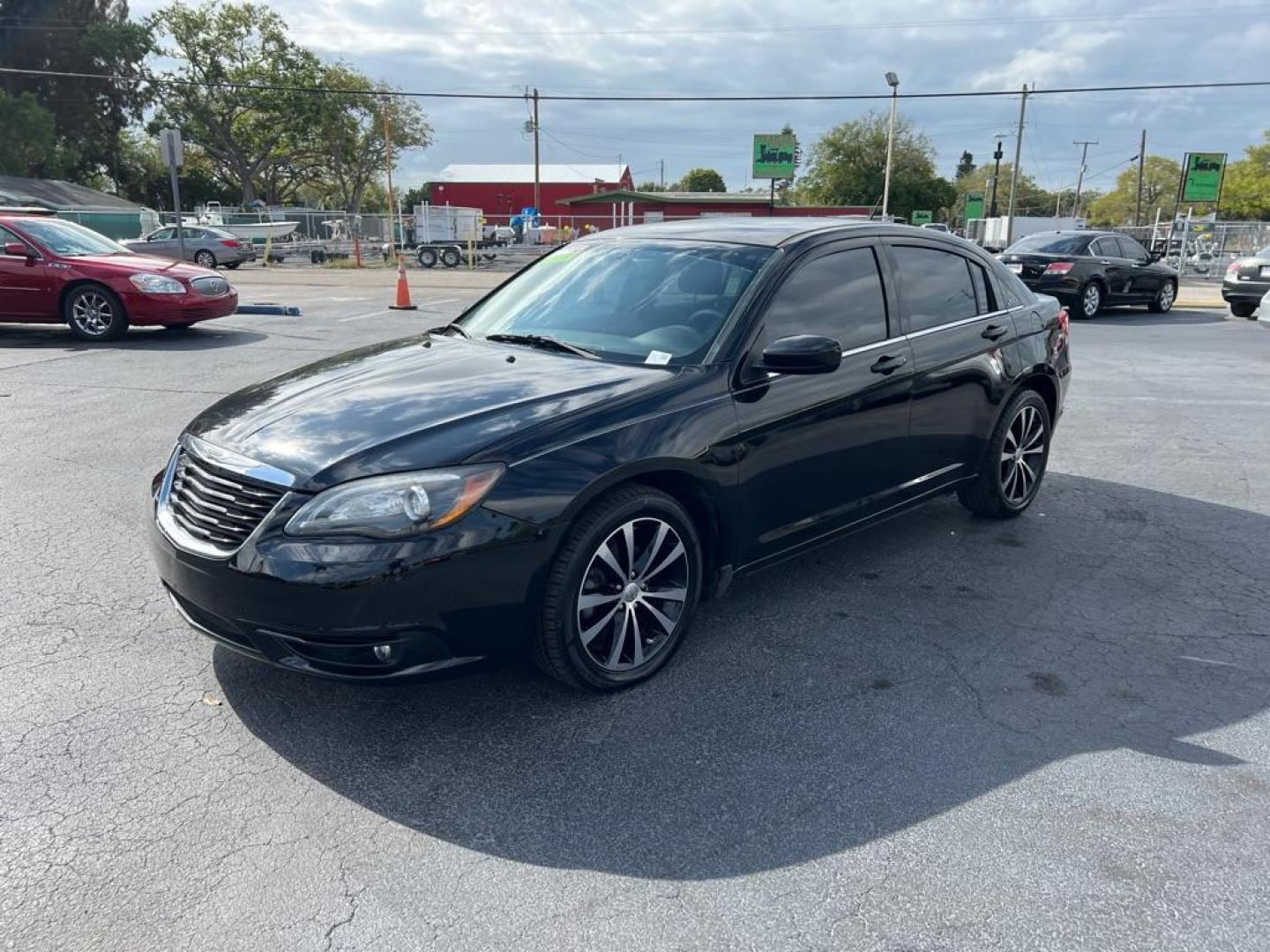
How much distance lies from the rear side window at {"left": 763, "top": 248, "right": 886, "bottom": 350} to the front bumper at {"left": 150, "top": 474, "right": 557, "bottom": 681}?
1.55 m

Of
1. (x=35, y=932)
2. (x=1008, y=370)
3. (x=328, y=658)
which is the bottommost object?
(x=35, y=932)

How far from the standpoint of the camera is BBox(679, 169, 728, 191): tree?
367ft

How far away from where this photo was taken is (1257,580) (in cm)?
467

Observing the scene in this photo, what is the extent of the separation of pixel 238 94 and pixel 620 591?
65.6 metres

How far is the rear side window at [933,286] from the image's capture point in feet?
15.1

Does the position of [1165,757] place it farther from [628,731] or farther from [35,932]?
[35,932]

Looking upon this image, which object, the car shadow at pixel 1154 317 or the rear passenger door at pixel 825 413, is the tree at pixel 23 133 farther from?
the rear passenger door at pixel 825 413

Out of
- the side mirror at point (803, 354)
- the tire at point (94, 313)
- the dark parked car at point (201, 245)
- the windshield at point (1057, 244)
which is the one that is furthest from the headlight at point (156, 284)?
the dark parked car at point (201, 245)

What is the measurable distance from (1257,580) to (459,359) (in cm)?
399

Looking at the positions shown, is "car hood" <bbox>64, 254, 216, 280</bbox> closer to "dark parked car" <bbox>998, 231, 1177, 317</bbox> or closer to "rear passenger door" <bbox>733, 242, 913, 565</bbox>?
"rear passenger door" <bbox>733, 242, 913, 565</bbox>

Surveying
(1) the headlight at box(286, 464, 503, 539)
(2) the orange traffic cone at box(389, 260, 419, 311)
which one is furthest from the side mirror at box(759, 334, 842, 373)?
(2) the orange traffic cone at box(389, 260, 419, 311)

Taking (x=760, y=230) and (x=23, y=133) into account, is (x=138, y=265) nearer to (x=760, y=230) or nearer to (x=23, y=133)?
(x=760, y=230)

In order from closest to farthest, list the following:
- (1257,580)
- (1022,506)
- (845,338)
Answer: (845,338) → (1257,580) → (1022,506)

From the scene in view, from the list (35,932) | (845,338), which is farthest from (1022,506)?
(35,932)
